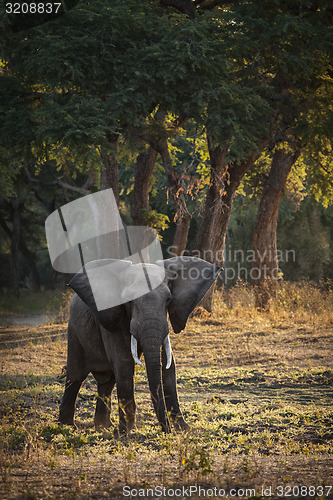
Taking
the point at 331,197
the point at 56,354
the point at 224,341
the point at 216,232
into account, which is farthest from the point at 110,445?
the point at 331,197

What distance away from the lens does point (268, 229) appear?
2192 centimetres

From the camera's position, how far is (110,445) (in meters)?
6.72

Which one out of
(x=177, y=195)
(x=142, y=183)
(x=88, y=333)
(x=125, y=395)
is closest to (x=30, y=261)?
(x=142, y=183)

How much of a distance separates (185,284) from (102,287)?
0.97 m

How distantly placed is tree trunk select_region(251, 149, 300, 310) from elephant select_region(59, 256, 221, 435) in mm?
13263

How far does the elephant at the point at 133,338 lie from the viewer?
6.71 metres

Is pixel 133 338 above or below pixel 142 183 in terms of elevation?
below

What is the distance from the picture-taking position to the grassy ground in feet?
17.1

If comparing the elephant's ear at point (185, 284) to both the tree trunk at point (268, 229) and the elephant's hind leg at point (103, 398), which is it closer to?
the elephant's hind leg at point (103, 398)

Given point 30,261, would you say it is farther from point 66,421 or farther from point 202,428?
point 202,428

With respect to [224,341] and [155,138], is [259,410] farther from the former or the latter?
[155,138]

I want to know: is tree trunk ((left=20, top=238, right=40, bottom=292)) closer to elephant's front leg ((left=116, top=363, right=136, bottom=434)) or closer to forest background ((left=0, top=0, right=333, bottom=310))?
forest background ((left=0, top=0, right=333, bottom=310))

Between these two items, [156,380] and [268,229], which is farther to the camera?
[268,229]

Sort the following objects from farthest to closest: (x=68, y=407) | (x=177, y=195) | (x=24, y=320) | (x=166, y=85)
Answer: (x=24, y=320) < (x=177, y=195) < (x=166, y=85) < (x=68, y=407)
